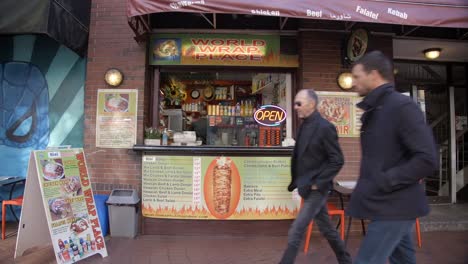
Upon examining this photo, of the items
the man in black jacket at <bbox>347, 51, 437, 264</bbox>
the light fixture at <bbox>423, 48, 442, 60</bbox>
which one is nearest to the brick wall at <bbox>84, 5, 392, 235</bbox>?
the light fixture at <bbox>423, 48, 442, 60</bbox>

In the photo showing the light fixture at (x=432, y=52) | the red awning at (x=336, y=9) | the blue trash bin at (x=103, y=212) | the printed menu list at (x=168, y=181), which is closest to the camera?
the red awning at (x=336, y=9)

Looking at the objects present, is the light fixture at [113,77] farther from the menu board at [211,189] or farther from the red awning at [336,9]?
the red awning at [336,9]

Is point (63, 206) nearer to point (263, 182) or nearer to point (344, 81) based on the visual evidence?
point (263, 182)

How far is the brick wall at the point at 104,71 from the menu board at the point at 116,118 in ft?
0.24

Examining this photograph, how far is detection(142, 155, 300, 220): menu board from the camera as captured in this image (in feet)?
17.1

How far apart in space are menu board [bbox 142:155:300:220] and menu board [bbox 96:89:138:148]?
0.47 m

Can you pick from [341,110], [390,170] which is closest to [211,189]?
[341,110]

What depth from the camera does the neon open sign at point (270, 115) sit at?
19.7 feet

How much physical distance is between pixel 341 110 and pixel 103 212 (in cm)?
373

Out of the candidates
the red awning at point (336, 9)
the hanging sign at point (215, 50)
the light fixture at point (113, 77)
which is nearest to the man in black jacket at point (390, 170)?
the red awning at point (336, 9)

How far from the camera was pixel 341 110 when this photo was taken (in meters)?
5.50

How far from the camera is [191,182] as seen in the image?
5227 mm

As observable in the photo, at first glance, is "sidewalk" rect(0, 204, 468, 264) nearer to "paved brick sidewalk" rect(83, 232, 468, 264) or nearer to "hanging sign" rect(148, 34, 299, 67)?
"paved brick sidewalk" rect(83, 232, 468, 264)

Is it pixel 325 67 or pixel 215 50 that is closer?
pixel 325 67
